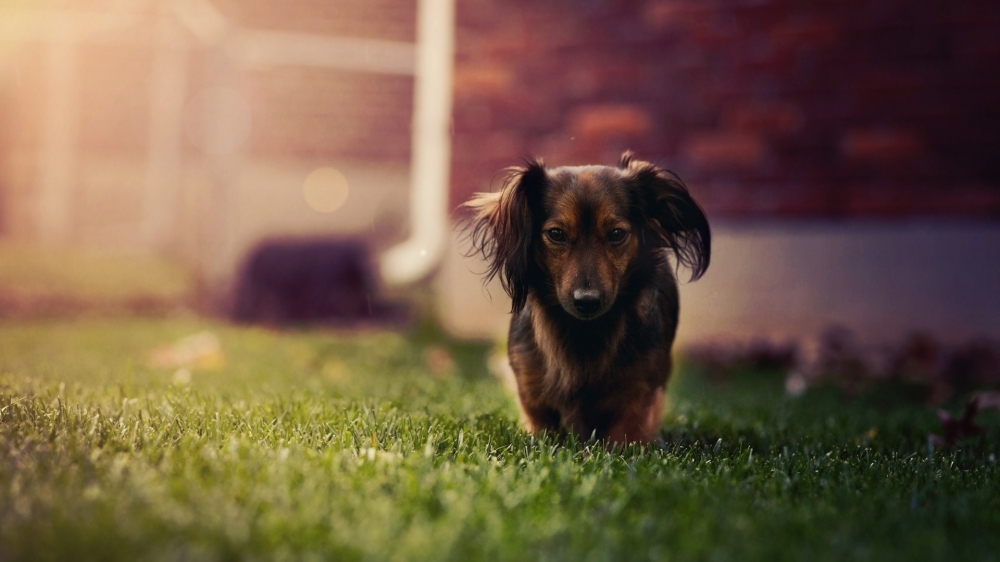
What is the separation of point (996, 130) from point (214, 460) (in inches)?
217

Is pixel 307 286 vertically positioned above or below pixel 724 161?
below

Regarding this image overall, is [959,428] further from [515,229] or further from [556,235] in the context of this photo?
[515,229]

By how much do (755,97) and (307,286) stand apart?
189 inches

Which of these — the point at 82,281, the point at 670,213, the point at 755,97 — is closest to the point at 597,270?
the point at 670,213

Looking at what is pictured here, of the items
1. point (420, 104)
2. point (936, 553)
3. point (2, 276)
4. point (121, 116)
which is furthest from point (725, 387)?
point (121, 116)

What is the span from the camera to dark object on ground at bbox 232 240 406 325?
8086 millimetres

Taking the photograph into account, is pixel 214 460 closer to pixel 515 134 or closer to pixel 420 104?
pixel 515 134

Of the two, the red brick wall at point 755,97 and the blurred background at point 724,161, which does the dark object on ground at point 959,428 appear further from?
the red brick wall at point 755,97

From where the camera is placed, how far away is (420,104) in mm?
6836

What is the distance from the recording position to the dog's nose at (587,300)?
2266 mm

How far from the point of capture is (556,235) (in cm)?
248

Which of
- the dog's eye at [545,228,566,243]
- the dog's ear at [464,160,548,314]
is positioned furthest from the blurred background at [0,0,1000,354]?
the dog's eye at [545,228,566,243]

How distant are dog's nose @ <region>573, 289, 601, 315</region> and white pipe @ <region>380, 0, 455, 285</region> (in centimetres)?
425

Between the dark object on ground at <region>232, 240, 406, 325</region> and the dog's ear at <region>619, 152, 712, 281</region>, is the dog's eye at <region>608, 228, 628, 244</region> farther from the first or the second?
the dark object on ground at <region>232, 240, 406, 325</region>
